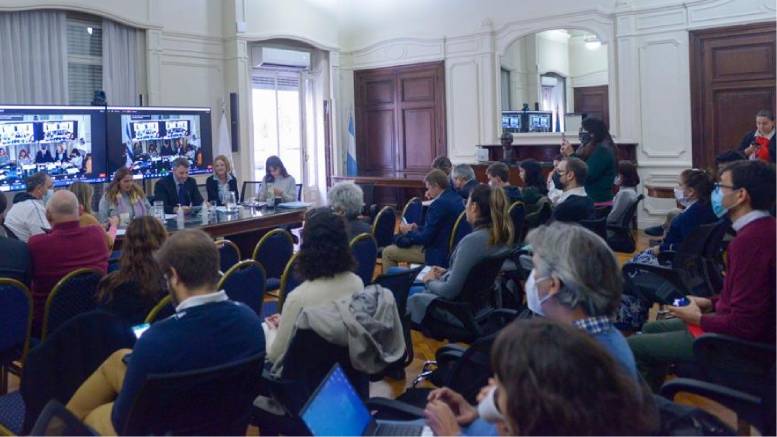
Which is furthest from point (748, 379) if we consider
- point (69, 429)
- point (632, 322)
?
point (69, 429)

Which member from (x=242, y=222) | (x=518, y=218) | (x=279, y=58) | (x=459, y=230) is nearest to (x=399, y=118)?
(x=279, y=58)

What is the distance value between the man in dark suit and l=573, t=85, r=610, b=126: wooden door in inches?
327

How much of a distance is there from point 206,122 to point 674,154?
20.0ft

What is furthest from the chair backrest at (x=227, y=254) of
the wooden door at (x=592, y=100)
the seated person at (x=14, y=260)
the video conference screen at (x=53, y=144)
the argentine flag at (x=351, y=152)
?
the wooden door at (x=592, y=100)

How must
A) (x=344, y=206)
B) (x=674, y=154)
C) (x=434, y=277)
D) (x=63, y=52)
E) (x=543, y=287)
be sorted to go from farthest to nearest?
(x=674, y=154) < (x=63, y=52) < (x=344, y=206) < (x=434, y=277) < (x=543, y=287)

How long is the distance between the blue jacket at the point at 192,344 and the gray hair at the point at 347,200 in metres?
2.42

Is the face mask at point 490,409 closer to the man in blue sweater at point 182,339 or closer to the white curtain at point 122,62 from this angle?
the man in blue sweater at point 182,339

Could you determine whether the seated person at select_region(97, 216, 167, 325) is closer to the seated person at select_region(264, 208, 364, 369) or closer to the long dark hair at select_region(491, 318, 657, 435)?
the seated person at select_region(264, 208, 364, 369)

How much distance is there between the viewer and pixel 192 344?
2061 mm

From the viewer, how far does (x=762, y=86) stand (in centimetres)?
839

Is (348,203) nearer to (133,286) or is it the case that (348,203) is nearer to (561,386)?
(133,286)

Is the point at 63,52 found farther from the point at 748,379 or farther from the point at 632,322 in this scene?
the point at 748,379

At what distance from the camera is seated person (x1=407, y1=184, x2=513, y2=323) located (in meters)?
3.60

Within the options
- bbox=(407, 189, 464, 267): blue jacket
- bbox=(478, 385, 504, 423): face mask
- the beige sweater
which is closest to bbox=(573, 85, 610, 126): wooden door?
bbox=(407, 189, 464, 267): blue jacket
